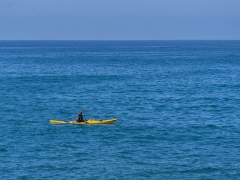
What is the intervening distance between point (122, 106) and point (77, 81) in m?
29.0

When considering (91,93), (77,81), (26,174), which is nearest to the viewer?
(26,174)

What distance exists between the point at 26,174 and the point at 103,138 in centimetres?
1205

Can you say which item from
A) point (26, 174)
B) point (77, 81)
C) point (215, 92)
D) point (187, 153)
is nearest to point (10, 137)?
point (26, 174)

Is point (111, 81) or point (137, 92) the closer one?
point (137, 92)

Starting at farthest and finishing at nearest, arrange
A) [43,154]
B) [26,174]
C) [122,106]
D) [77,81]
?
[77,81]
[122,106]
[43,154]
[26,174]

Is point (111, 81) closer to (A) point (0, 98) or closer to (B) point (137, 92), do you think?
(B) point (137, 92)

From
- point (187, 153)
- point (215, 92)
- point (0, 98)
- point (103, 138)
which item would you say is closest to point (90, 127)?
point (103, 138)

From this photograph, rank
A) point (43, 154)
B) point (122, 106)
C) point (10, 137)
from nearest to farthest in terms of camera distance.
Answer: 1. point (43, 154)
2. point (10, 137)
3. point (122, 106)

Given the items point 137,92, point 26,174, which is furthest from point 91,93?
point 26,174

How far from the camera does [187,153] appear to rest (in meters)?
42.7

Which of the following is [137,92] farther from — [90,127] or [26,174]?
[26,174]

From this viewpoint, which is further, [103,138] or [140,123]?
[140,123]

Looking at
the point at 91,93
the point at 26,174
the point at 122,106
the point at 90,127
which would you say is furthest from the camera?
the point at 91,93

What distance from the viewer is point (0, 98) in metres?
72.6
